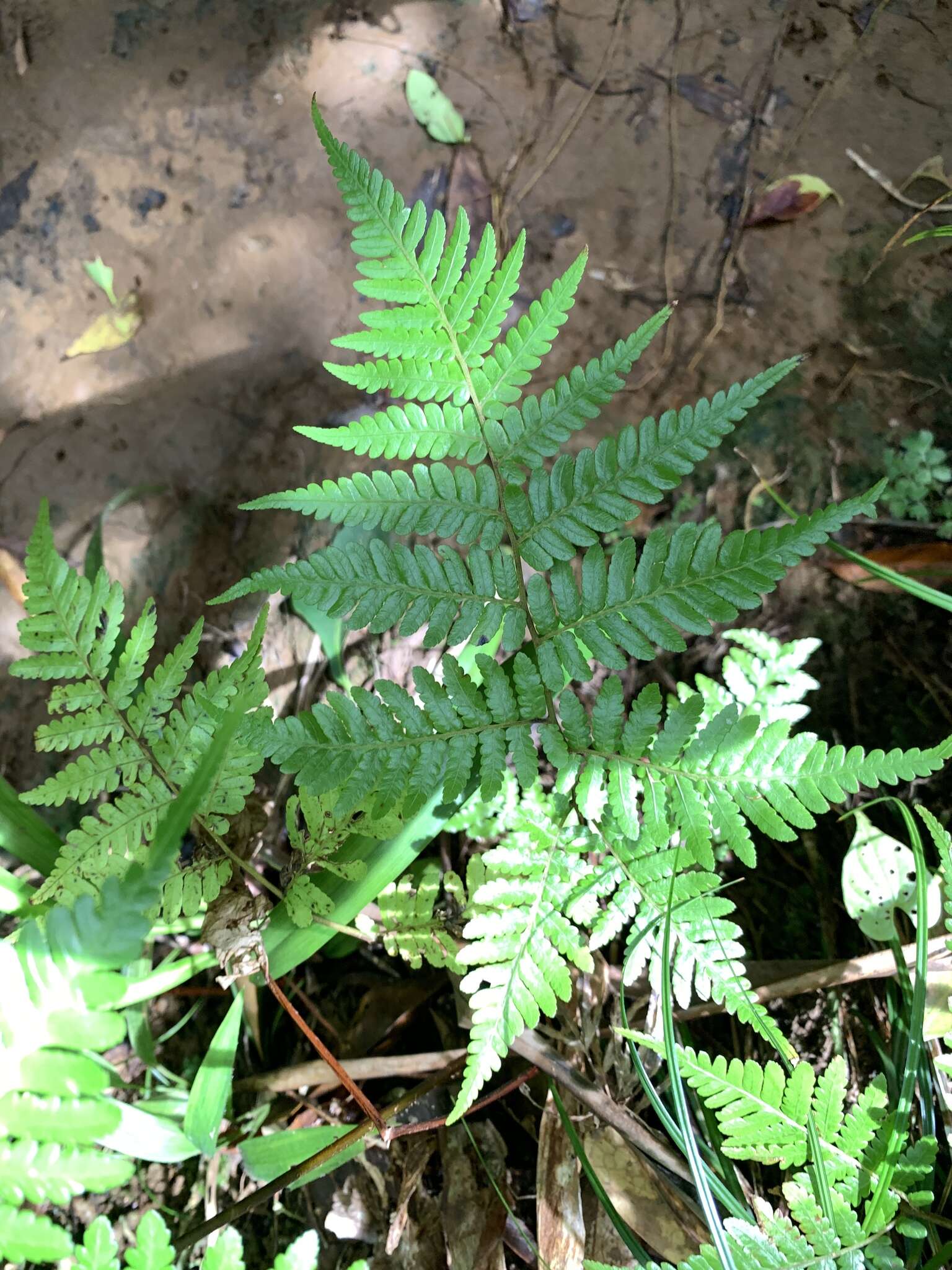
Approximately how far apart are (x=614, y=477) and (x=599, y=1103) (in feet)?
3.93

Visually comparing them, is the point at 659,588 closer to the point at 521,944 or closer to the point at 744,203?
the point at 521,944

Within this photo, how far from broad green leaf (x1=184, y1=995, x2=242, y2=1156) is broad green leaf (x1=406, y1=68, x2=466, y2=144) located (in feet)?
9.71

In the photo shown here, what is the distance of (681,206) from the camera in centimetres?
270

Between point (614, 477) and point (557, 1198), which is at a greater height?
point (614, 477)

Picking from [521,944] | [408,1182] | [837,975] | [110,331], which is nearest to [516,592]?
[521,944]

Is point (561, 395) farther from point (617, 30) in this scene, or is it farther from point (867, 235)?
point (617, 30)

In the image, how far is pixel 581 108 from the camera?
2.87 meters

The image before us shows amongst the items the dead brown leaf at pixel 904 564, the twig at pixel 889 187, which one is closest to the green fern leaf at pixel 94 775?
the dead brown leaf at pixel 904 564

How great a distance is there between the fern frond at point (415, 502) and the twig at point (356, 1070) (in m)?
1.14

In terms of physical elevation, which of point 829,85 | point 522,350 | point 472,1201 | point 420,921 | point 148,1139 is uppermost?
point 829,85

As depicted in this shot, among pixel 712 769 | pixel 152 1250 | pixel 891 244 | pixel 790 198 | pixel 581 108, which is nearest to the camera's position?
pixel 152 1250

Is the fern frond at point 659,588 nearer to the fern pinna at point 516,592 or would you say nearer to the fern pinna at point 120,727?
the fern pinna at point 516,592

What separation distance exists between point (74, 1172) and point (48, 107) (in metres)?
3.75

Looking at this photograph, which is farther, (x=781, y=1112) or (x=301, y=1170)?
(x=301, y=1170)
